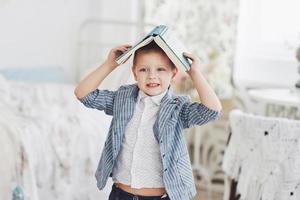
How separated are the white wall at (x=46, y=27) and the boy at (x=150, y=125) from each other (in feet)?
6.78

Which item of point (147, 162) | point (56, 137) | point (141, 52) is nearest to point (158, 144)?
point (147, 162)

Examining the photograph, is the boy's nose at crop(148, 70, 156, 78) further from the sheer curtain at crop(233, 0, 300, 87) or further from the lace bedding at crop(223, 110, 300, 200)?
the sheer curtain at crop(233, 0, 300, 87)

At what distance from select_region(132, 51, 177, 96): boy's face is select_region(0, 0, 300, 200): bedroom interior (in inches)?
31.9

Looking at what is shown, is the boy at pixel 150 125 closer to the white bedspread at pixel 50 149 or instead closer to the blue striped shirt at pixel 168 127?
the blue striped shirt at pixel 168 127

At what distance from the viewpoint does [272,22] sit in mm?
3385

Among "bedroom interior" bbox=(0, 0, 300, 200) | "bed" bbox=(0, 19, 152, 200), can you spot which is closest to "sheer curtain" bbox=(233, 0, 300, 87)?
"bedroom interior" bbox=(0, 0, 300, 200)

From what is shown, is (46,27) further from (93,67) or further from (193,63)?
(193,63)

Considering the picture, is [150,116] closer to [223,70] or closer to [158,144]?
[158,144]

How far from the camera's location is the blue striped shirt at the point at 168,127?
140cm

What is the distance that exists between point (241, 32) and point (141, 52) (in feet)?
6.92

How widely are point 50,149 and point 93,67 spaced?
111 centimetres

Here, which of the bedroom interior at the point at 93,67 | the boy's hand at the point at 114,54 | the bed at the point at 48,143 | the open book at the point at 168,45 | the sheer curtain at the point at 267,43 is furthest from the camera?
the sheer curtain at the point at 267,43

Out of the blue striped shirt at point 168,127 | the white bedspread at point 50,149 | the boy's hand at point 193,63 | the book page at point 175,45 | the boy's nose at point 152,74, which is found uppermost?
the book page at point 175,45

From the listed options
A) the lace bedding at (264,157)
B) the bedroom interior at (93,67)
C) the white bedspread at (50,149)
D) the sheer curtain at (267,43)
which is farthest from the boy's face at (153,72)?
the sheer curtain at (267,43)
